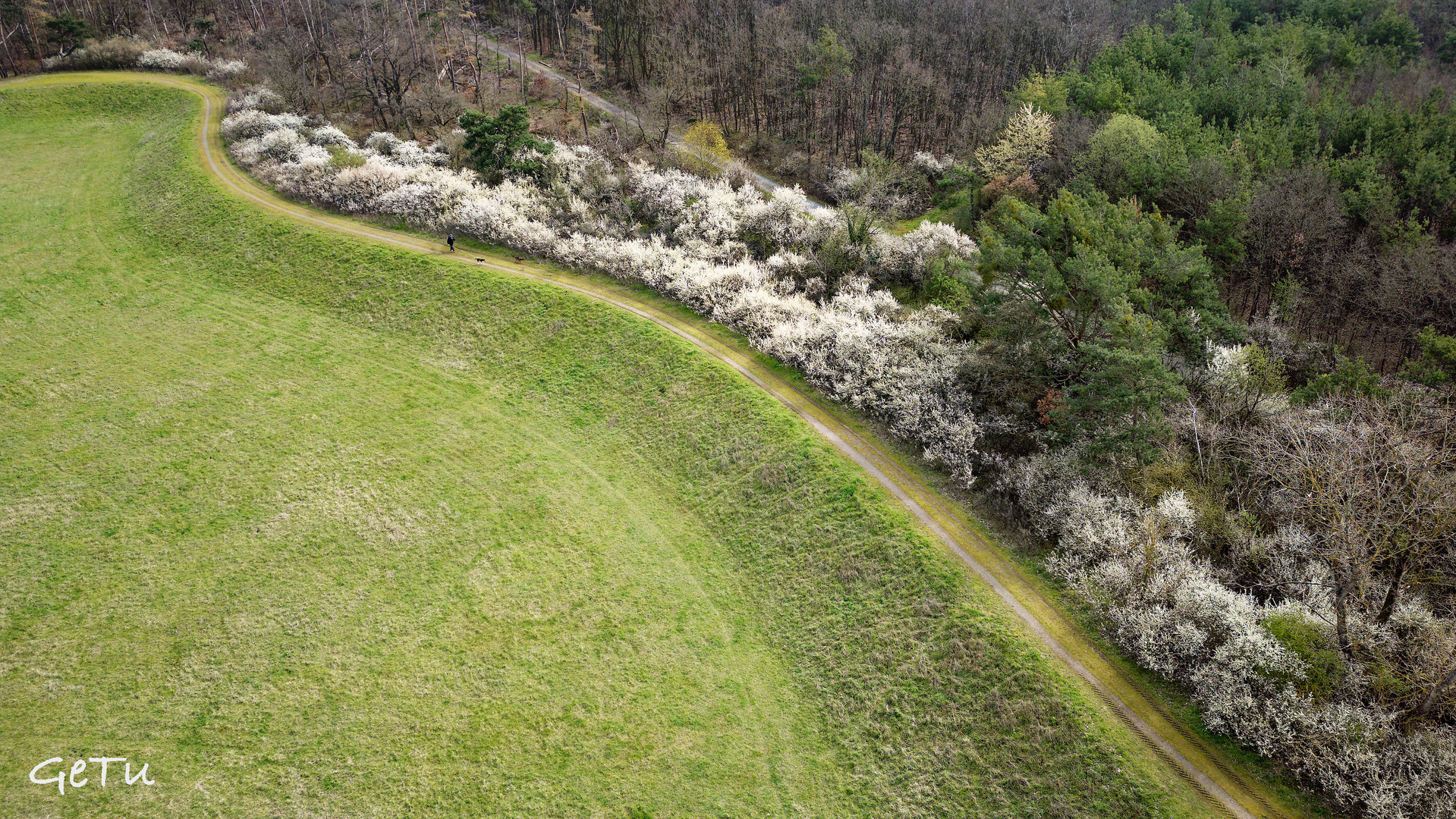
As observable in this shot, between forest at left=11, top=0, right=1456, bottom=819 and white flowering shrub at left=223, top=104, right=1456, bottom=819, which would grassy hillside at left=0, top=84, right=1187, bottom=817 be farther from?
forest at left=11, top=0, right=1456, bottom=819

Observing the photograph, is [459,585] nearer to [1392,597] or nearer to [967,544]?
[967,544]

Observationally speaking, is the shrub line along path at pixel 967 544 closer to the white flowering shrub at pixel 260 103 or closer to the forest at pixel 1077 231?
the forest at pixel 1077 231

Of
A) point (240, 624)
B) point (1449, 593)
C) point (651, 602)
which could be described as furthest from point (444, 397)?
point (1449, 593)

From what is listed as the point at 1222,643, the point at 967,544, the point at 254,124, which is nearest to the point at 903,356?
the point at 967,544

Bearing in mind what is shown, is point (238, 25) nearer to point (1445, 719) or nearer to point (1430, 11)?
point (1445, 719)

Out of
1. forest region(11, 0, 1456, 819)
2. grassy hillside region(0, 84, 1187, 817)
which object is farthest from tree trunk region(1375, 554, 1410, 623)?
grassy hillside region(0, 84, 1187, 817)

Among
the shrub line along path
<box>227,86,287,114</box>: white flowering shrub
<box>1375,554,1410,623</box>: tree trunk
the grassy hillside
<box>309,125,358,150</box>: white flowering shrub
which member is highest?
<box>227,86,287,114</box>: white flowering shrub
